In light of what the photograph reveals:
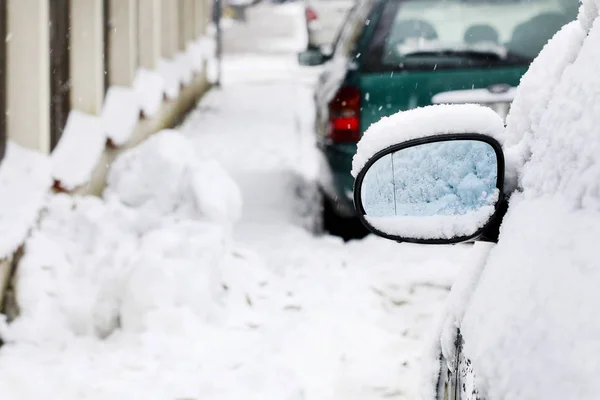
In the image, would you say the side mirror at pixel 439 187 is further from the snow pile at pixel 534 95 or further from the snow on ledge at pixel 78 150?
the snow on ledge at pixel 78 150

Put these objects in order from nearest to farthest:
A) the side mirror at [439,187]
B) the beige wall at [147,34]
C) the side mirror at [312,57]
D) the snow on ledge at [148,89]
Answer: the side mirror at [439,187]
the side mirror at [312,57]
the snow on ledge at [148,89]
the beige wall at [147,34]

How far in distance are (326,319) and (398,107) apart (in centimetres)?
163

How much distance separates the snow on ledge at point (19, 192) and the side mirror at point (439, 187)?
3345 mm

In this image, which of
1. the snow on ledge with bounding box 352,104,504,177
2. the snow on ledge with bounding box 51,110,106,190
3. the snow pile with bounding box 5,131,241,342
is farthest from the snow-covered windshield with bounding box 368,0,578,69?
the snow on ledge with bounding box 352,104,504,177

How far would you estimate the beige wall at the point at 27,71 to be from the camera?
5.84 metres

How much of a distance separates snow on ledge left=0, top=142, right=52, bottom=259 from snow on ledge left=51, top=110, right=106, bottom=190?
29cm

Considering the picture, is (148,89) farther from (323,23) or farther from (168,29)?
(323,23)

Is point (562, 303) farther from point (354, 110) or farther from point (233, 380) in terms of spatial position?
point (354, 110)

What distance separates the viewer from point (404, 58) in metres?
6.42

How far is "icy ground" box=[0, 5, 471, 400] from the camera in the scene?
4496 millimetres

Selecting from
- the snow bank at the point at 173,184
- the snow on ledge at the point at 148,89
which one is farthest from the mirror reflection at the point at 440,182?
the snow on ledge at the point at 148,89

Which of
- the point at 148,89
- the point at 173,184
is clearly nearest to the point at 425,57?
the point at 173,184

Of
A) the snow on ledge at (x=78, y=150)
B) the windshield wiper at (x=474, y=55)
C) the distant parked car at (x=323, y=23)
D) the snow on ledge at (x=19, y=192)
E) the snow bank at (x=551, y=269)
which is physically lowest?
the distant parked car at (x=323, y=23)

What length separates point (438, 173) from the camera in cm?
204
